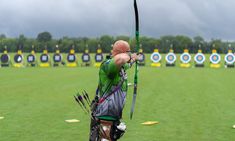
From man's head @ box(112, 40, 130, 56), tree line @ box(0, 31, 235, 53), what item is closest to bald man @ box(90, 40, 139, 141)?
man's head @ box(112, 40, 130, 56)

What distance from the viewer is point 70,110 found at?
9.07m

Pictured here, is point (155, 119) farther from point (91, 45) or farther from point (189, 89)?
point (91, 45)

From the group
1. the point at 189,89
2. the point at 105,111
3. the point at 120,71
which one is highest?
the point at 120,71

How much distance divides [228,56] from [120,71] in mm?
26760

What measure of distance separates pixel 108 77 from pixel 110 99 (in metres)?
0.22

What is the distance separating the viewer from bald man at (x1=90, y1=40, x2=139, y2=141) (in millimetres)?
3896

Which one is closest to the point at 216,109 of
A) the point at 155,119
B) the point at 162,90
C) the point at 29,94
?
A: the point at 155,119

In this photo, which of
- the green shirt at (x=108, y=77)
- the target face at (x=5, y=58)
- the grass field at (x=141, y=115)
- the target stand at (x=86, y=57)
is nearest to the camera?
the green shirt at (x=108, y=77)

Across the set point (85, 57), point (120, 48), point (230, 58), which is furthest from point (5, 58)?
point (120, 48)

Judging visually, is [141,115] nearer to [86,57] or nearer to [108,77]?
[108,77]

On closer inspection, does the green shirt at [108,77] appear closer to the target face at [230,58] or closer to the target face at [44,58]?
the target face at [230,58]

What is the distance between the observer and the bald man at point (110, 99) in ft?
12.8

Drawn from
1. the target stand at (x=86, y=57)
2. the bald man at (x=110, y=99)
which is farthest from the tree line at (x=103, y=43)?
the bald man at (x=110, y=99)

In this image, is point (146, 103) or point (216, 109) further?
point (146, 103)
